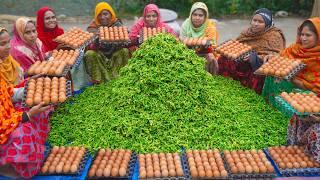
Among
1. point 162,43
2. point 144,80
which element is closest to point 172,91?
point 144,80

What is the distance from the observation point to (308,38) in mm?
4703

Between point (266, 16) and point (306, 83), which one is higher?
point (266, 16)

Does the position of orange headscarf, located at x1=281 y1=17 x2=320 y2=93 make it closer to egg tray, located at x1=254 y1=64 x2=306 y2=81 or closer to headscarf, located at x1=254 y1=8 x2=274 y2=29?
egg tray, located at x1=254 y1=64 x2=306 y2=81

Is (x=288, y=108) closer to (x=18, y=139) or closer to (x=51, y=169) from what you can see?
(x=51, y=169)

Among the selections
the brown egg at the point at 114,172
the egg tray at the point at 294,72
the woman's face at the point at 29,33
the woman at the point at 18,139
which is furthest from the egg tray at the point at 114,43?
the brown egg at the point at 114,172

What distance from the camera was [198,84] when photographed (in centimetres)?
480

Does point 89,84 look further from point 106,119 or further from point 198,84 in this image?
point 198,84

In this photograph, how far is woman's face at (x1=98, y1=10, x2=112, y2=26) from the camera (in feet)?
21.1

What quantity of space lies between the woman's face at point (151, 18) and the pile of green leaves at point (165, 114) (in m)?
1.29

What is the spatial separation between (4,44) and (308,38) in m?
3.80

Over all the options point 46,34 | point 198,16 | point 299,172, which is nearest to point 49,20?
point 46,34

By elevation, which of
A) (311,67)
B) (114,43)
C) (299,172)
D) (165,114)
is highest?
(114,43)

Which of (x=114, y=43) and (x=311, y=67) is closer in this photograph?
(x=311, y=67)

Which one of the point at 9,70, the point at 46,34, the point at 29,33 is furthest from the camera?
the point at 46,34
